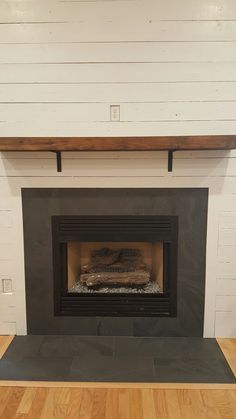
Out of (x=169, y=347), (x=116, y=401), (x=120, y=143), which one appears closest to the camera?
(x=116, y=401)

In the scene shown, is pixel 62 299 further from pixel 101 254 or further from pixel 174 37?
pixel 174 37

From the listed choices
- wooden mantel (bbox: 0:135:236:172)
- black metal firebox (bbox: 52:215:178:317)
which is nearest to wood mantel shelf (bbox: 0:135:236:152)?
wooden mantel (bbox: 0:135:236:172)

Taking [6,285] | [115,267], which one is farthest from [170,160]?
[6,285]

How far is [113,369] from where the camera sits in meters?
2.07

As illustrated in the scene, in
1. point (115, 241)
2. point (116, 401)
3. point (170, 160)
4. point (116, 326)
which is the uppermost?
point (170, 160)

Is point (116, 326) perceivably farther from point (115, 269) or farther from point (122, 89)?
point (122, 89)

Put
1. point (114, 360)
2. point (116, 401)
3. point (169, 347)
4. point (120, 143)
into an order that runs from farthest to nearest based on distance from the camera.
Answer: point (169, 347) → point (114, 360) → point (120, 143) → point (116, 401)

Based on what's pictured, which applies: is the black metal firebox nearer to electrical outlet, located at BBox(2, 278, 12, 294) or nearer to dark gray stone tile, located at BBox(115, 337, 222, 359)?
dark gray stone tile, located at BBox(115, 337, 222, 359)

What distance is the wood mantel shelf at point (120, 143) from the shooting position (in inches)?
78.4

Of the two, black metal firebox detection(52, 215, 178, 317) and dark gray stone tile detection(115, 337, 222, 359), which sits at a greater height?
black metal firebox detection(52, 215, 178, 317)

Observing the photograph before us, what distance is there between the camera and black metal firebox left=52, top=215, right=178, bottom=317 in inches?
92.8

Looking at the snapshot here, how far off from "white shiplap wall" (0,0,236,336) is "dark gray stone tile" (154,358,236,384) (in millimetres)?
553

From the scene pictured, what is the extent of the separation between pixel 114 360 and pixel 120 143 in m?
1.29

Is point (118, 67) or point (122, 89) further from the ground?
point (118, 67)
